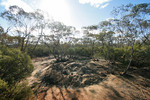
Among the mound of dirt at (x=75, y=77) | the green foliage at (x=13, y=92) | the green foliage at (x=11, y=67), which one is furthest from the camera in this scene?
the mound of dirt at (x=75, y=77)

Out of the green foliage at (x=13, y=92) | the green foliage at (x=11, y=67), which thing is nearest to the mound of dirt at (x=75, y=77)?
the green foliage at (x=11, y=67)

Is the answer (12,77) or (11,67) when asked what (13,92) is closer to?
(12,77)

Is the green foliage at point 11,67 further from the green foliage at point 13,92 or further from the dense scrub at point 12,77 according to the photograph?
the green foliage at point 13,92

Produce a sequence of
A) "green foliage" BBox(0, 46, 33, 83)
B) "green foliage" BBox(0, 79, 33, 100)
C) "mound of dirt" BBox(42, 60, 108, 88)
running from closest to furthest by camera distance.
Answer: "green foliage" BBox(0, 79, 33, 100)
"green foliage" BBox(0, 46, 33, 83)
"mound of dirt" BBox(42, 60, 108, 88)

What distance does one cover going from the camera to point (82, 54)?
70.1ft

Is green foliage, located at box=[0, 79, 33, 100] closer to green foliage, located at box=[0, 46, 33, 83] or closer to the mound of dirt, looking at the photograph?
green foliage, located at box=[0, 46, 33, 83]

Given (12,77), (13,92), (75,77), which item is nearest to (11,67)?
(12,77)

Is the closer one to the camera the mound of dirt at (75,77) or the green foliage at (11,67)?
the green foliage at (11,67)

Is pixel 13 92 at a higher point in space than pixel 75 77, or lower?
higher

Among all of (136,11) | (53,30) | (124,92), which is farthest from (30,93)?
(53,30)

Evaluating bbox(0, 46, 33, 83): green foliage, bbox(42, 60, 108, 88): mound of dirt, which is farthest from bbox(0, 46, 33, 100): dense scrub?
bbox(42, 60, 108, 88): mound of dirt

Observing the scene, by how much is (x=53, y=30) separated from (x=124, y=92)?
37.3 ft

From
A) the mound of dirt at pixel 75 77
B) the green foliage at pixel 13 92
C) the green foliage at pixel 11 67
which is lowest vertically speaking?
the mound of dirt at pixel 75 77

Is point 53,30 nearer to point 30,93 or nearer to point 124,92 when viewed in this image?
point 30,93
